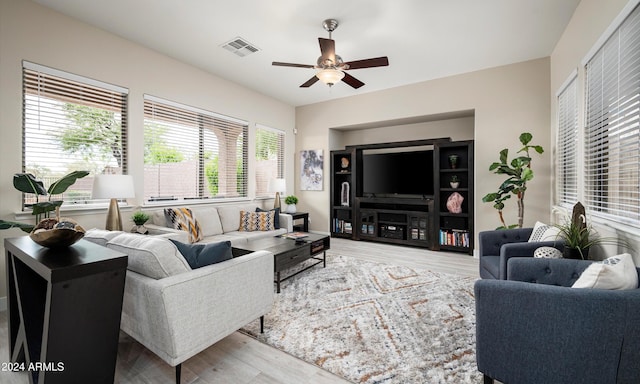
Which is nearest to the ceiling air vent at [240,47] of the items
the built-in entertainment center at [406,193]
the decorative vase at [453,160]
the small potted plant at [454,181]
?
the built-in entertainment center at [406,193]

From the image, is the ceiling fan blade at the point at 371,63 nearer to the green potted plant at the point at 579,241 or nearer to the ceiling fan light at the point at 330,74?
the ceiling fan light at the point at 330,74

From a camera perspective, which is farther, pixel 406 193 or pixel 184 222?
pixel 406 193

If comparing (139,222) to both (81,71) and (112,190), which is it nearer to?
(112,190)

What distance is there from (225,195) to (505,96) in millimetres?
4800

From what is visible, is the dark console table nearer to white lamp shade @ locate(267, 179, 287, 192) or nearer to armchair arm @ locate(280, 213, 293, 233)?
armchair arm @ locate(280, 213, 293, 233)

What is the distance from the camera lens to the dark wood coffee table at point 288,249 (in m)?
2.85

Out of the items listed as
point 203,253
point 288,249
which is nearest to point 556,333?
point 203,253

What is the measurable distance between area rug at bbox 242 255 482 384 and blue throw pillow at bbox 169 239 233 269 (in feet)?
2.48

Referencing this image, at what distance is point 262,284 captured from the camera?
6.61ft

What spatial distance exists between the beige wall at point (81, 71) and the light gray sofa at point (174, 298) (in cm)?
165

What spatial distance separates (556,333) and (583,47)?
2.85 m

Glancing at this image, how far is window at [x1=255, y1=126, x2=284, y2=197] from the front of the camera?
5453mm

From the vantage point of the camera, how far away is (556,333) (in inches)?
47.4

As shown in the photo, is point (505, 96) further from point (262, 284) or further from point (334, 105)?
point (262, 284)
